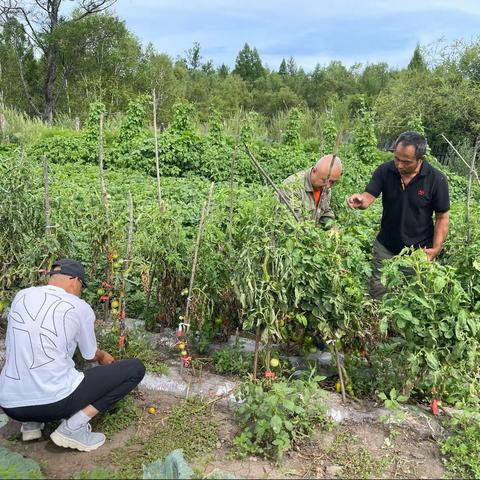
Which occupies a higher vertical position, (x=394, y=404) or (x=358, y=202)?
(x=358, y=202)

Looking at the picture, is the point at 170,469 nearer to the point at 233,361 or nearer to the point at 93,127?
the point at 233,361

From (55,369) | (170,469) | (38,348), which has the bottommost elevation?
(170,469)

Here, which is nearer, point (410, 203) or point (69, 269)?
point (69, 269)

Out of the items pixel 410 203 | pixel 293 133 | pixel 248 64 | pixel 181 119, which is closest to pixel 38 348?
pixel 410 203

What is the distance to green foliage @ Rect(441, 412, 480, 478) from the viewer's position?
2.83 m

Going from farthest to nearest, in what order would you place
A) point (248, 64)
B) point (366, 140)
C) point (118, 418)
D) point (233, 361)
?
point (248, 64)
point (366, 140)
point (233, 361)
point (118, 418)

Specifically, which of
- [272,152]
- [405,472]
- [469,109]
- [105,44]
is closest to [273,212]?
[405,472]

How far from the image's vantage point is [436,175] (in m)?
3.83

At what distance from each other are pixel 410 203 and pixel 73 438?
2.84 meters

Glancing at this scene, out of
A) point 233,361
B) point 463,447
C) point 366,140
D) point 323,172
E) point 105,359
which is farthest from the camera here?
point 366,140

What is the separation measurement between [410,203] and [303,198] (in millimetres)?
823

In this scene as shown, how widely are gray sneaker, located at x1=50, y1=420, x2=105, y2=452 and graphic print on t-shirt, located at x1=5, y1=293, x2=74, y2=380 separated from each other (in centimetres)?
39

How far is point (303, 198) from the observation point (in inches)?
154

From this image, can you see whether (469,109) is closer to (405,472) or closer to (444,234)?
(444,234)
